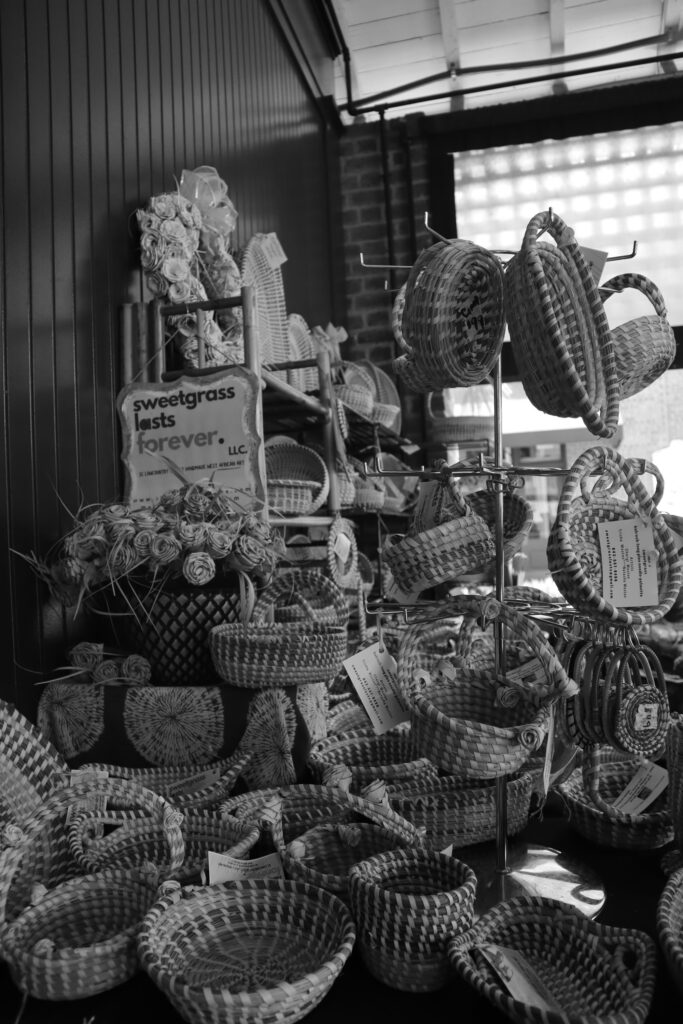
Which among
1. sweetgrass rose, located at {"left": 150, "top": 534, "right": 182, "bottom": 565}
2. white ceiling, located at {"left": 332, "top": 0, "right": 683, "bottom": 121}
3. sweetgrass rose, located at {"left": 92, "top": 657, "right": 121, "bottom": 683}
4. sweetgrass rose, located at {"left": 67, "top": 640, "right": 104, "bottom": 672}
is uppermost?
white ceiling, located at {"left": 332, "top": 0, "right": 683, "bottom": 121}

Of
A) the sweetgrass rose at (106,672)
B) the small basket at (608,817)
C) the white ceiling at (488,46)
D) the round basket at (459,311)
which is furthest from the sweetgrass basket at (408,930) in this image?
the white ceiling at (488,46)

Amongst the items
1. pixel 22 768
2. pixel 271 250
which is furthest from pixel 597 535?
pixel 271 250

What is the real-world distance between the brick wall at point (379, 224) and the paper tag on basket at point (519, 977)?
13.0ft

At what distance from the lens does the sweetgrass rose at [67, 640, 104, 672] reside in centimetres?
163

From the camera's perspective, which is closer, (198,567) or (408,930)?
(408,930)

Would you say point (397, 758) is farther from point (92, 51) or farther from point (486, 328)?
point (92, 51)

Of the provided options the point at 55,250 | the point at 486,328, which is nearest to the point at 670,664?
the point at 486,328

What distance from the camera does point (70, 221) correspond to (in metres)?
1.87

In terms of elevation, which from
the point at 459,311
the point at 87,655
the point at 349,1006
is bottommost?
the point at 349,1006

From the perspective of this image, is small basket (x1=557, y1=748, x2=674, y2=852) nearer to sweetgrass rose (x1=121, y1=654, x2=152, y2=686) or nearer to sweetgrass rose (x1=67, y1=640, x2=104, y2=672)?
sweetgrass rose (x1=121, y1=654, x2=152, y2=686)

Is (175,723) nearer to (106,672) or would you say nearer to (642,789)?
(106,672)

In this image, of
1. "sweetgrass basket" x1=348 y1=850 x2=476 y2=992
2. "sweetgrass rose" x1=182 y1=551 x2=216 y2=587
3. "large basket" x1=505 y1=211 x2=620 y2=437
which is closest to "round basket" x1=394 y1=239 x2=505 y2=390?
"large basket" x1=505 y1=211 x2=620 y2=437

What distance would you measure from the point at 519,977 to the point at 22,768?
0.73 m

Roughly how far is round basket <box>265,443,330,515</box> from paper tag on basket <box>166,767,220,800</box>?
39.5 inches
